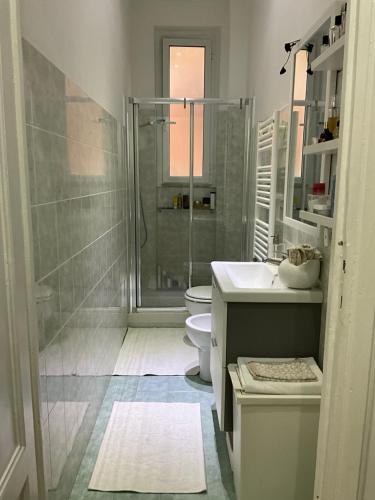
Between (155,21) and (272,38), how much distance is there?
5.26 feet

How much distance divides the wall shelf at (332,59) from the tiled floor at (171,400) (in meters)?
1.93

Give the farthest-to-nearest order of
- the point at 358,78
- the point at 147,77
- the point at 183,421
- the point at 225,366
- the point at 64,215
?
1. the point at 147,77
2. the point at 183,421
3. the point at 225,366
4. the point at 64,215
5. the point at 358,78

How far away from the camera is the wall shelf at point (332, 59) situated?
1559mm

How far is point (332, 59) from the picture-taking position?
168cm

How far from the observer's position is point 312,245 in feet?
6.73

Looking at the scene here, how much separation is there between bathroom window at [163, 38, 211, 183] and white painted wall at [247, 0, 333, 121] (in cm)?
57

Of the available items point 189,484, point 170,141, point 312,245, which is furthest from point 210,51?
point 189,484

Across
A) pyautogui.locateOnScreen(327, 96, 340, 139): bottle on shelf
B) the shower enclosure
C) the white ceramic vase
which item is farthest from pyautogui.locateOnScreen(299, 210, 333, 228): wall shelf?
the shower enclosure

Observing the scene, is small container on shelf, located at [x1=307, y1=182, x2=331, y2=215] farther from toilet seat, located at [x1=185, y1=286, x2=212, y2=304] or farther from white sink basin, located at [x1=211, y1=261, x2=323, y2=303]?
toilet seat, located at [x1=185, y1=286, x2=212, y2=304]

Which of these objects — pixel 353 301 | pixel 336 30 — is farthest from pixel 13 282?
pixel 336 30

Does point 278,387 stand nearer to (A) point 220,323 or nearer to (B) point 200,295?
(A) point 220,323

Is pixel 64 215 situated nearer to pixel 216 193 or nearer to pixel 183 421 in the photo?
pixel 183 421

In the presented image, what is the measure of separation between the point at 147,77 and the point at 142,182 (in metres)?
1.02

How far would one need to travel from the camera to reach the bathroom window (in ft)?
13.6
